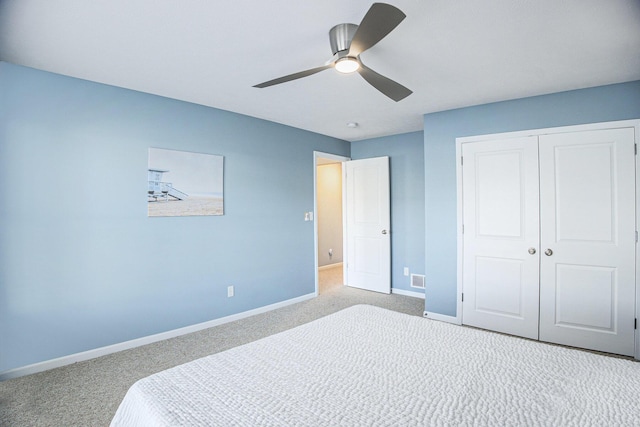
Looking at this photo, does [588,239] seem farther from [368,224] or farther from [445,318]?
[368,224]

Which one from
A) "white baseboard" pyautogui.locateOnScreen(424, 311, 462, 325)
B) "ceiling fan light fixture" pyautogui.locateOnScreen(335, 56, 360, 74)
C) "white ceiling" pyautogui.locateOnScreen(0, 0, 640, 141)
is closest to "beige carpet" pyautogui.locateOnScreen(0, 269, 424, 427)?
"white baseboard" pyautogui.locateOnScreen(424, 311, 462, 325)

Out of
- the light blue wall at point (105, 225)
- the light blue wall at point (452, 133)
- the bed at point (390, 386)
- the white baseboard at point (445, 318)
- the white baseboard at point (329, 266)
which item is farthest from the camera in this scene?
the white baseboard at point (329, 266)

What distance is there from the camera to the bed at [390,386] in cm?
107

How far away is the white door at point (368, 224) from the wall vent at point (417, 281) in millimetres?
354

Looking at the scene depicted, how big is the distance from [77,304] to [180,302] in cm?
87

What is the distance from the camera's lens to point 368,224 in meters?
5.14

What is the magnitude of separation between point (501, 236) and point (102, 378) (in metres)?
3.81

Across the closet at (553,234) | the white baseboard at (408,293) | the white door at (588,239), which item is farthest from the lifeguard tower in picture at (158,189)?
the white door at (588,239)

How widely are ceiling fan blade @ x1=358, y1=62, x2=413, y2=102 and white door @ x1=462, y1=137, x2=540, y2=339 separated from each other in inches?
68.7

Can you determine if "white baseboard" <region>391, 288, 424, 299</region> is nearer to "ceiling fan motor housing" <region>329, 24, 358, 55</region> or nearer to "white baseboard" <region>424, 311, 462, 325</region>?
"white baseboard" <region>424, 311, 462, 325</region>

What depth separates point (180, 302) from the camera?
331 cm

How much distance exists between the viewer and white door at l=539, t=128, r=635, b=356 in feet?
9.30

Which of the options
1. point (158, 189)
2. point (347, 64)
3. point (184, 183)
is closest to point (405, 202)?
point (184, 183)

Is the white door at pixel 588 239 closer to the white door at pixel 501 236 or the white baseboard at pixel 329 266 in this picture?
the white door at pixel 501 236
